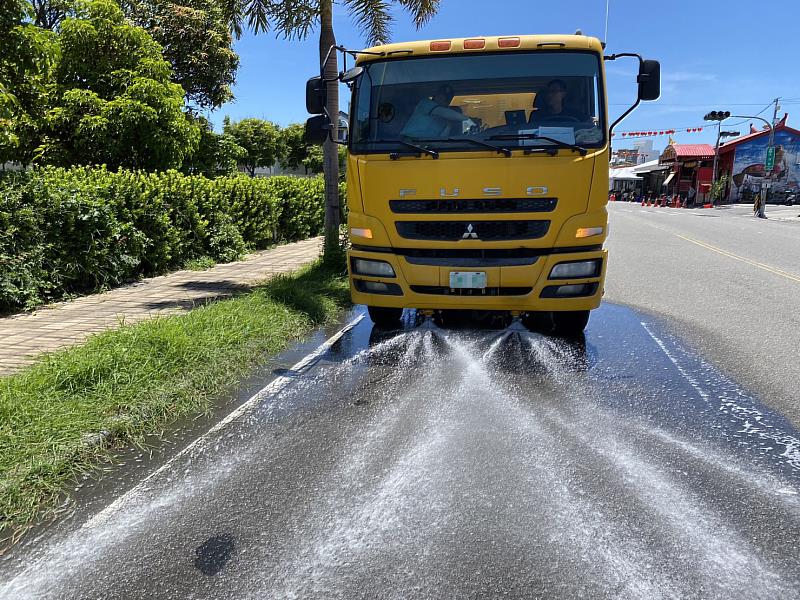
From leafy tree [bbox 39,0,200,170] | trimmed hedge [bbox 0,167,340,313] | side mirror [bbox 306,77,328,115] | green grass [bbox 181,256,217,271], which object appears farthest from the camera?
leafy tree [bbox 39,0,200,170]

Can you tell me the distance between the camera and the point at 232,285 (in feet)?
28.7

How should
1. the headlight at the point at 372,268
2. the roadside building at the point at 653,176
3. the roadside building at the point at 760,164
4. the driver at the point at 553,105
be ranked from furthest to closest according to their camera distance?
the roadside building at the point at 653,176 → the roadside building at the point at 760,164 → the headlight at the point at 372,268 → the driver at the point at 553,105

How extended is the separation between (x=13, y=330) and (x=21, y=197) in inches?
62.9

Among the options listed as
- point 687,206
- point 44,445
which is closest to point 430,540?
point 44,445

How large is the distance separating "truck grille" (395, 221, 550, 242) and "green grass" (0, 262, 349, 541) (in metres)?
1.77

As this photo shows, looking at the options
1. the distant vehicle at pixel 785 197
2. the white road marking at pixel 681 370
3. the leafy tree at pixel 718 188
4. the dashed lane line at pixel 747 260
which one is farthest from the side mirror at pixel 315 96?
the leafy tree at pixel 718 188

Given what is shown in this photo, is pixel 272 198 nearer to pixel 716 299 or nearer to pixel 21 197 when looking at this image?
pixel 21 197

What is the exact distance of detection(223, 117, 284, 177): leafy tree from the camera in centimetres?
3697

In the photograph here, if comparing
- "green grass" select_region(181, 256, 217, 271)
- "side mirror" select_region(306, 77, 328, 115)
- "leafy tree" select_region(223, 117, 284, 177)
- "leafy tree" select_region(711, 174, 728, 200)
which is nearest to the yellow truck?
"side mirror" select_region(306, 77, 328, 115)

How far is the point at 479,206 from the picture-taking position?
537 cm

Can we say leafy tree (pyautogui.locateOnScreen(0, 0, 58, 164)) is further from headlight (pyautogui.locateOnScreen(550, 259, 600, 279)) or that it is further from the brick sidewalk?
headlight (pyautogui.locateOnScreen(550, 259, 600, 279))

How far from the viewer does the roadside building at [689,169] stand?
56.7 m

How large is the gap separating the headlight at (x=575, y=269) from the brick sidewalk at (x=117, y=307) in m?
4.11

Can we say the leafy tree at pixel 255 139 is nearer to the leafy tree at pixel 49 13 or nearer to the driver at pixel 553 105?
the leafy tree at pixel 49 13
